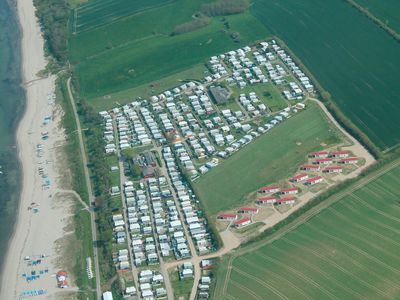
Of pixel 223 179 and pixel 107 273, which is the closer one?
pixel 107 273

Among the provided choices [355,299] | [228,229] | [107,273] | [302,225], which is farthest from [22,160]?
[355,299]

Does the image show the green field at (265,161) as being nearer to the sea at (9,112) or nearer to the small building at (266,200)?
the small building at (266,200)

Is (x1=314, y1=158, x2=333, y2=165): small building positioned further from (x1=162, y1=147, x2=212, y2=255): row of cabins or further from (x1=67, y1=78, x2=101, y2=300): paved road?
(x1=67, y1=78, x2=101, y2=300): paved road

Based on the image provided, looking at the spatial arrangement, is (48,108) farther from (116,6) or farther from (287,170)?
(287,170)

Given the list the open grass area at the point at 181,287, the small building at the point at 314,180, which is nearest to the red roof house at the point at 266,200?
the small building at the point at 314,180

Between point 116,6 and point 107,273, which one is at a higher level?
point 116,6
